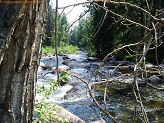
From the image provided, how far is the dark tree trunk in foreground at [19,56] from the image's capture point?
1.24 m

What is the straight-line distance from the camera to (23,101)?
1521mm

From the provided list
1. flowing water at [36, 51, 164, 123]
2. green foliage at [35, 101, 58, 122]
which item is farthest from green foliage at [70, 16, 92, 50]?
flowing water at [36, 51, 164, 123]

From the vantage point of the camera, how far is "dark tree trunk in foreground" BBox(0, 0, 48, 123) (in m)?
1.24

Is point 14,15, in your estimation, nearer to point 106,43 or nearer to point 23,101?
point 23,101

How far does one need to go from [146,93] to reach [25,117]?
7.92m

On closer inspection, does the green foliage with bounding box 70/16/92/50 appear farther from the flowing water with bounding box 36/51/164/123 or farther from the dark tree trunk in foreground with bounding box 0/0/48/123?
the flowing water with bounding box 36/51/164/123

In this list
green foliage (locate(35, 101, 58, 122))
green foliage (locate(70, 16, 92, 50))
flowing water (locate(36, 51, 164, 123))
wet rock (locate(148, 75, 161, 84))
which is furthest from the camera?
wet rock (locate(148, 75, 161, 84))

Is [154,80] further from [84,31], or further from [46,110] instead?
[84,31]

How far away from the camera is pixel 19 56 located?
1396 millimetres

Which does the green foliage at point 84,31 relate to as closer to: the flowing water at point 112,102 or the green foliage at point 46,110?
the green foliage at point 46,110

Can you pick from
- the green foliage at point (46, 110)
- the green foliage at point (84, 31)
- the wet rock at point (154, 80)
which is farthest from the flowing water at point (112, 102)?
the green foliage at point (46, 110)

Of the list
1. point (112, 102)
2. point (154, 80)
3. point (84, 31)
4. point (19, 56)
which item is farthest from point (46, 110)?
point (84, 31)

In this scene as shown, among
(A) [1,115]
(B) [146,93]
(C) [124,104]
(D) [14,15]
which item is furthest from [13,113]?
(B) [146,93]

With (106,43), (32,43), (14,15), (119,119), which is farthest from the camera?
(106,43)
